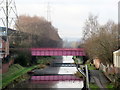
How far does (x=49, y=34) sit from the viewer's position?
6638cm

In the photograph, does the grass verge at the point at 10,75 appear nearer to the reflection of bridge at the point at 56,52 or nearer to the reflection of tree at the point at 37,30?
the reflection of bridge at the point at 56,52

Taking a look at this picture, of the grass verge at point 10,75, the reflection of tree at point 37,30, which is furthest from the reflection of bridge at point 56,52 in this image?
the grass verge at point 10,75

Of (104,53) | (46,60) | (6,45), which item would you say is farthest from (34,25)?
→ (104,53)

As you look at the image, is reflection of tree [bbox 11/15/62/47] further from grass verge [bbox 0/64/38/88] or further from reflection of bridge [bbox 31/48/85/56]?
grass verge [bbox 0/64/38/88]


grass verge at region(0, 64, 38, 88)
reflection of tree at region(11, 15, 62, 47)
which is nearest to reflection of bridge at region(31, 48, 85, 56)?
reflection of tree at region(11, 15, 62, 47)

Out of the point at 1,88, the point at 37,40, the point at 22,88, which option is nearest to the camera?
the point at 1,88

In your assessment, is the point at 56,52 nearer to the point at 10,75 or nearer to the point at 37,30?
the point at 10,75

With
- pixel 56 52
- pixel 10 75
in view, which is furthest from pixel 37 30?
pixel 10 75

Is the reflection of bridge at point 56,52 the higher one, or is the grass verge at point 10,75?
the reflection of bridge at point 56,52

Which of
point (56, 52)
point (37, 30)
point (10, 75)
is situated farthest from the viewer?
point (37, 30)

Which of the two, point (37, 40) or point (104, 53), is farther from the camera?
point (37, 40)

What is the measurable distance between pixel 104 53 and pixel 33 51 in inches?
725

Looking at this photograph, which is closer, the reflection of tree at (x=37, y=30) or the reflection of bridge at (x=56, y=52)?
the reflection of bridge at (x=56, y=52)

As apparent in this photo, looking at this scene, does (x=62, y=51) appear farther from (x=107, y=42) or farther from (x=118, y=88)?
(x=118, y=88)
